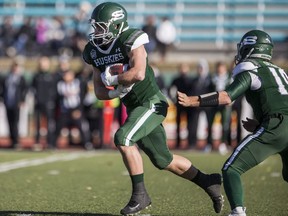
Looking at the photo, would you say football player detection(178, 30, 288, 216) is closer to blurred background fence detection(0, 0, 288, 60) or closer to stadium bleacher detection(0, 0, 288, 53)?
blurred background fence detection(0, 0, 288, 60)

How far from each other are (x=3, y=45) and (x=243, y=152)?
13.5 meters

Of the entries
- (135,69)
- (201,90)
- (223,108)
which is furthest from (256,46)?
(201,90)

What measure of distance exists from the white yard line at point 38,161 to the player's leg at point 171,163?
413cm

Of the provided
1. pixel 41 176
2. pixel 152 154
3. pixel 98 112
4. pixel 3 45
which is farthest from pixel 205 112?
pixel 152 154

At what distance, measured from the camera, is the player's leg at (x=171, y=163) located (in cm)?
580

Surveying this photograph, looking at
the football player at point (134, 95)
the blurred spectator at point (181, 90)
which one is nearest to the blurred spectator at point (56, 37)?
the blurred spectator at point (181, 90)

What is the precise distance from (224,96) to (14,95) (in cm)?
956

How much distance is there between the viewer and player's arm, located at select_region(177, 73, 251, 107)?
5.08m

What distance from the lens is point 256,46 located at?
5344 millimetres

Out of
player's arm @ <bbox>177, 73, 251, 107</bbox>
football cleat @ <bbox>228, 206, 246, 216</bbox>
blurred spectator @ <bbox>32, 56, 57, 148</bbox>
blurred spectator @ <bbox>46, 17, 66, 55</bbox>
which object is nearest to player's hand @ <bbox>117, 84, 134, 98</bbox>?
player's arm @ <bbox>177, 73, 251, 107</bbox>

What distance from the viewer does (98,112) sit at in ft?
47.1

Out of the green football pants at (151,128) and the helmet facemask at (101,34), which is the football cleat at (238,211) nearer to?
the green football pants at (151,128)

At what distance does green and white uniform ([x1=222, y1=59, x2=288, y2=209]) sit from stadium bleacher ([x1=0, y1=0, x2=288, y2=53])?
13256 mm

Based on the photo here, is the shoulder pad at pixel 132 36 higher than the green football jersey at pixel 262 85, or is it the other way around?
the shoulder pad at pixel 132 36
